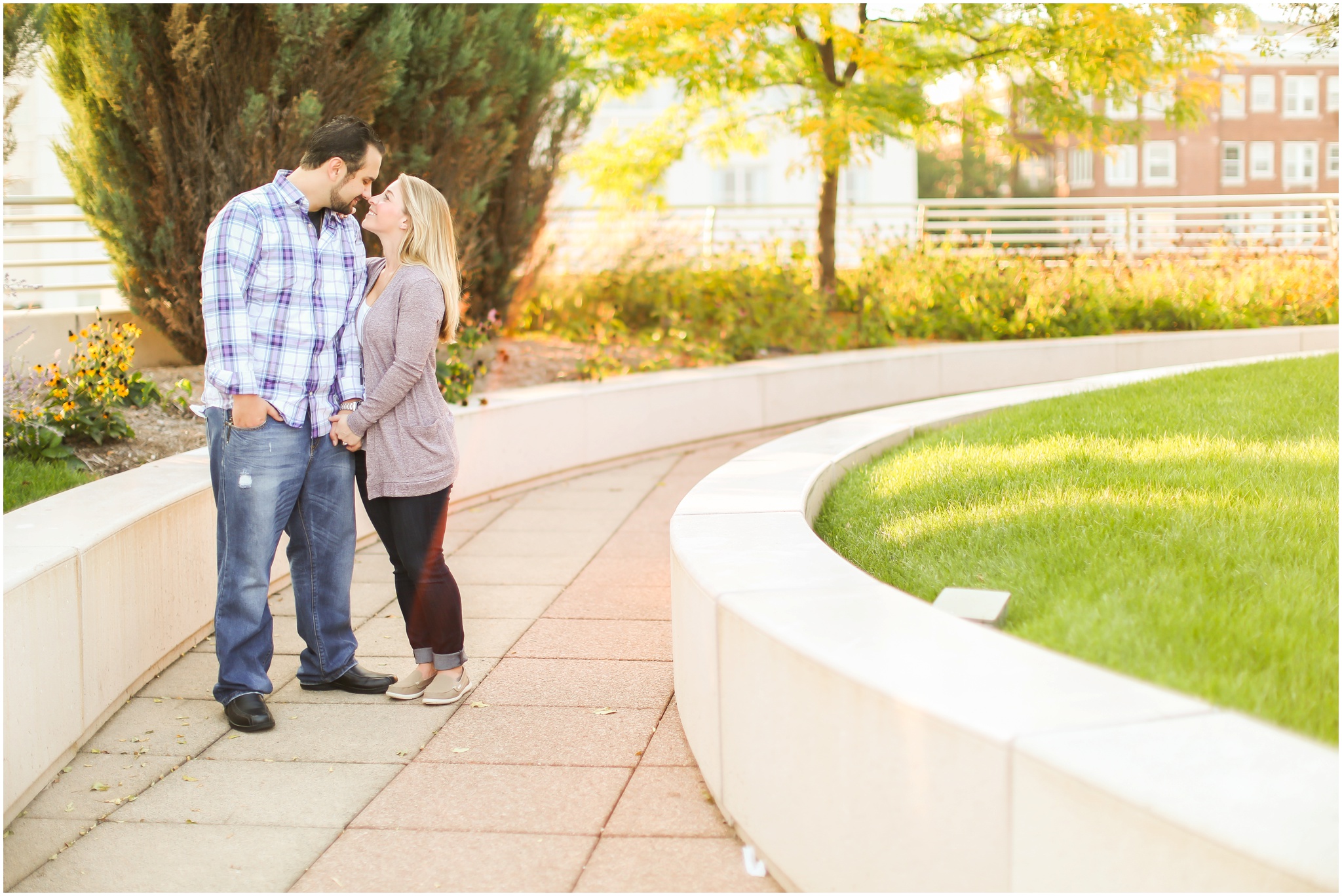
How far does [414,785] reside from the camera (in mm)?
3668

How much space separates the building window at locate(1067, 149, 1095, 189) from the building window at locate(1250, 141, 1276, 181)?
669 centimetres

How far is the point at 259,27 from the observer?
7.35 metres

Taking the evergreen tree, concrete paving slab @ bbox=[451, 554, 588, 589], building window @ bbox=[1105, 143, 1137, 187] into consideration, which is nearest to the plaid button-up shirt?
concrete paving slab @ bbox=[451, 554, 588, 589]

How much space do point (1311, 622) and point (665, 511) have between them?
4750 mm

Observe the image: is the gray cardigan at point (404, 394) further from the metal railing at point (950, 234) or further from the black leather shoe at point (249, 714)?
the metal railing at point (950, 234)

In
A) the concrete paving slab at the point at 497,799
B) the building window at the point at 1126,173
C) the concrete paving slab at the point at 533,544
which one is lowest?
the concrete paving slab at the point at 497,799

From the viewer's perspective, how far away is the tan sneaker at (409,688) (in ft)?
14.5

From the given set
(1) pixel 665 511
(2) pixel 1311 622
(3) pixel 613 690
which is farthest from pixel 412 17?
(2) pixel 1311 622

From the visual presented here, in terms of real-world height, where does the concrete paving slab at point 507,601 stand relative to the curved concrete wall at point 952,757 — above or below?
below

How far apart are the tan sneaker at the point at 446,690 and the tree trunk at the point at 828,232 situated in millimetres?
9360

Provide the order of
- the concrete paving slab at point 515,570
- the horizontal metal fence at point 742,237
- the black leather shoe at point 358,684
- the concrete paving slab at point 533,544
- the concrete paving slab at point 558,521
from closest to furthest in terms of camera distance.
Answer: the black leather shoe at point 358,684
the concrete paving slab at point 515,570
the concrete paving slab at point 533,544
the concrete paving slab at point 558,521
the horizontal metal fence at point 742,237

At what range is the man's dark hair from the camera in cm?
413

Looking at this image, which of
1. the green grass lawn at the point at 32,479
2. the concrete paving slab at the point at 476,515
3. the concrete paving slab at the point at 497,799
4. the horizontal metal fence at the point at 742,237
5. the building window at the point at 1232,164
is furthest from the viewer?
the building window at the point at 1232,164

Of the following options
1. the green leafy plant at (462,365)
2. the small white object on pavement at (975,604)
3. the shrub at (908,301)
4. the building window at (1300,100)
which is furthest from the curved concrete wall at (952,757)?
the building window at (1300,100)
